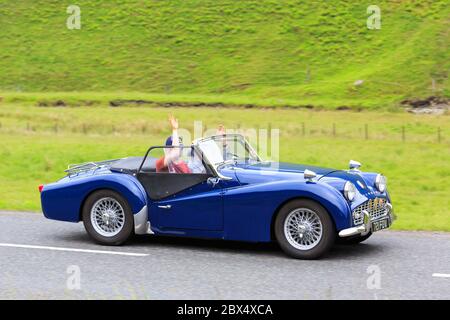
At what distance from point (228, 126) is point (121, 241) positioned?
2655 centimetres

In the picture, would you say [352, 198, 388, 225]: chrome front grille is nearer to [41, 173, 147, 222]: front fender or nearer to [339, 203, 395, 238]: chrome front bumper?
[339, 203, 395, 238]: chrome front bumper

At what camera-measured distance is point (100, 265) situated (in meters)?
8.36

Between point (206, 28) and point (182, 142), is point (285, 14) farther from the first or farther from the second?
point (182, 142)

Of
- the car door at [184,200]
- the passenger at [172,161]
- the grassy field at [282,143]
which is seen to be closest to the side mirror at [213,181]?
the car door at [184,200]

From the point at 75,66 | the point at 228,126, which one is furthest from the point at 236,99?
the point at 75,66

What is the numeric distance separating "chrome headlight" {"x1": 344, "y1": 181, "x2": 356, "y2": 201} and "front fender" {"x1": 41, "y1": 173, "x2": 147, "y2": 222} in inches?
93.8

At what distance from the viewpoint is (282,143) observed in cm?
2667

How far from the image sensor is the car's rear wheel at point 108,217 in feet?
30.6

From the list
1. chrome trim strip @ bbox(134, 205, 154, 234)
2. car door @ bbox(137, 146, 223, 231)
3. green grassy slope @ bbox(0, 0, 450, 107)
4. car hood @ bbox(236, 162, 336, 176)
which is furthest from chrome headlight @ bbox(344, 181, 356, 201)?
green grassy slope @ bbox(0, 0, 450, 107)

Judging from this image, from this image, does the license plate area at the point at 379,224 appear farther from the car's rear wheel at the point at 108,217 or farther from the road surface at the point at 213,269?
the car's rear wheel at the point at 108,217

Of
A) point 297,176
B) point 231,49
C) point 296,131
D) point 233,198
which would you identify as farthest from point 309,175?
point 231,49

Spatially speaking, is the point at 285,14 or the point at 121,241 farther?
the point at 285,14

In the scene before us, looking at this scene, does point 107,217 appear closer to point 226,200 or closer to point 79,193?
point 79,193

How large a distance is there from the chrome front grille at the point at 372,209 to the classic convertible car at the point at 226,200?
11 millimetres
